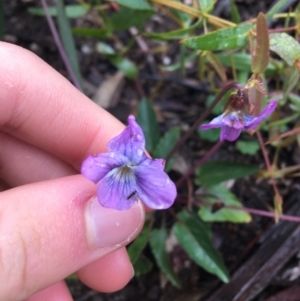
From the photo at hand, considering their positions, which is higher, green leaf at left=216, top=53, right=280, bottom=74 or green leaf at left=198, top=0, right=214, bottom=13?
green leaf at left=198, top=0, right=214, bottom=13

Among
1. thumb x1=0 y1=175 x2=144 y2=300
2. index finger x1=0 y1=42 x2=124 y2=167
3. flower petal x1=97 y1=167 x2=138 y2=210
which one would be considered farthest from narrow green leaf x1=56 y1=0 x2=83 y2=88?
flower petal x1=97 y1=167 x2=138 y2=210

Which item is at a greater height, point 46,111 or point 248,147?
point 46,111

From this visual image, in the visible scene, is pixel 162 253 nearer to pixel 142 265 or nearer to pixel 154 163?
pixel 142 265

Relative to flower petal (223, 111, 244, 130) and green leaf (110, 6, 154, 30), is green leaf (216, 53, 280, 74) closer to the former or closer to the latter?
green leaf (110, 6, 154, 30)

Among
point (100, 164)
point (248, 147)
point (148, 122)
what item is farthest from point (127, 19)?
point (100, 164)

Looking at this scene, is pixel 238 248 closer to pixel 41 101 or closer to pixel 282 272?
pixel 282 272

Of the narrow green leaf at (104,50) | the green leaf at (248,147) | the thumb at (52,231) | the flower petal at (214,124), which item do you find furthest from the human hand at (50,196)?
the green leaf at (248,147)
